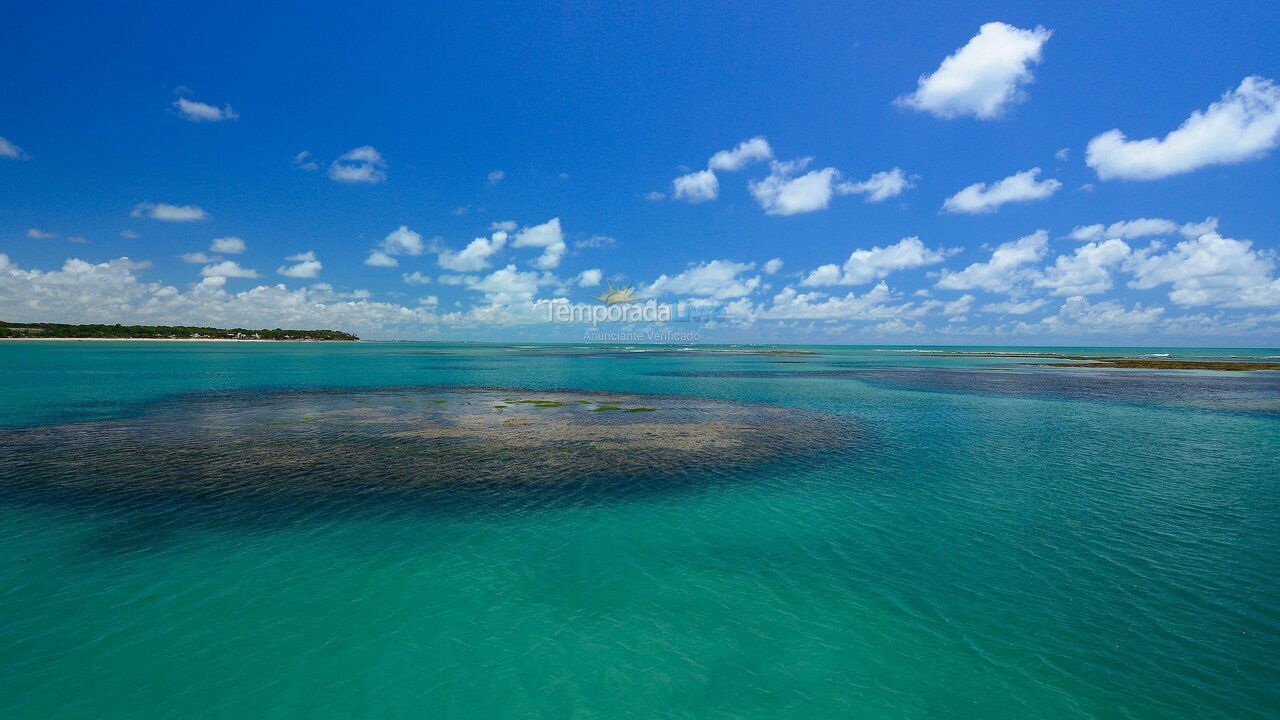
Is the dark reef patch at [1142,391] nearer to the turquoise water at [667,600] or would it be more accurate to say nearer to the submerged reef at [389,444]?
the submerged reef at [389,444]

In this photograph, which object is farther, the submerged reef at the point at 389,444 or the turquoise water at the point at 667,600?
the submerged reef at the point at 389,444

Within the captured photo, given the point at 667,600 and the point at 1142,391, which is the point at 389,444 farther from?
the point at 1142,391

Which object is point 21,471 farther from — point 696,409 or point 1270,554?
point 1270,554

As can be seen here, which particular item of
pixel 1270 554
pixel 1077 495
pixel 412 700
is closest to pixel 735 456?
pixel 1077 495

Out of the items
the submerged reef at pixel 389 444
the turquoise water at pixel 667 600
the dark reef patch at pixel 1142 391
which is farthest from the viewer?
the dark reef patch at pixel 1142 391

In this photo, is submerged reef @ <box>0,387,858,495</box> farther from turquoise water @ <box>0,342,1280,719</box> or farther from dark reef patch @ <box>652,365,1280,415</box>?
dark reef patch @ <box>652,365,1280,415</box>

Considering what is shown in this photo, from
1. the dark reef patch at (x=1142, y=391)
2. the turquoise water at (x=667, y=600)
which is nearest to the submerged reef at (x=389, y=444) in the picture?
the turquoise water at (x=667, y=600)
